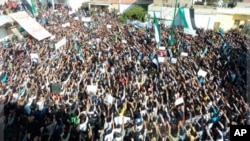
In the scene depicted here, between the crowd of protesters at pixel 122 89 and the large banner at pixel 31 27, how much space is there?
532 millimetres

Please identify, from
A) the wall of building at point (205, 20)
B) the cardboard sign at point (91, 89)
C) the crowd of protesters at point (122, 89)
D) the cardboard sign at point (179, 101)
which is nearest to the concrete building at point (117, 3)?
the wall of building at point (205, 20)

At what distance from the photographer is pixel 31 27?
21156 mm

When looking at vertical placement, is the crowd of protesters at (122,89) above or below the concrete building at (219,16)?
above

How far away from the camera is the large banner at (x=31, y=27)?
2064cm

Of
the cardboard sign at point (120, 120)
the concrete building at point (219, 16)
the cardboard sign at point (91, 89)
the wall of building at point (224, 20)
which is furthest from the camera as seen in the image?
the wall of building at point (224, 20)

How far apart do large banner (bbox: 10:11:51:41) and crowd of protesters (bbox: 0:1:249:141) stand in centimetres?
53

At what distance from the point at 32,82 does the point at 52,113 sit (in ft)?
10.4

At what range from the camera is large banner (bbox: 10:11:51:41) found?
813 inches

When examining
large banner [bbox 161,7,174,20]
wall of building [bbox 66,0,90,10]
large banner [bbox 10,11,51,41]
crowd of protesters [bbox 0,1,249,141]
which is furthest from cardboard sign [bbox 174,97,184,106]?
wall of building [bbox 66,0,90,10]

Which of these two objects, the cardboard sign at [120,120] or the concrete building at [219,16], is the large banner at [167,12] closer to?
the concrete building at [219,16]

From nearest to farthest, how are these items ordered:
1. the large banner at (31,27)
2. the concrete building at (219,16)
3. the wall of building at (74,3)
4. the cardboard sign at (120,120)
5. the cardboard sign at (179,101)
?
the cardboard sign at (120,120), the cardboard sign at (179,101), the large banner at (31,27), the concrete building at (219,16), the wall of building at (74,3)

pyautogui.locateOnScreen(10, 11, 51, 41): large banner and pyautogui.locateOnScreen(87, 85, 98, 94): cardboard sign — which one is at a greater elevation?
pyautogui.locateOnScreen(10, 11, 51, 41): large banner

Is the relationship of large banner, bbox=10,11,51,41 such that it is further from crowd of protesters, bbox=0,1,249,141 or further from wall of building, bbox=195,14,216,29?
wall of building, bbox=195,14,216,29

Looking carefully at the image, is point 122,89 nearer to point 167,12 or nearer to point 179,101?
point 179,101
